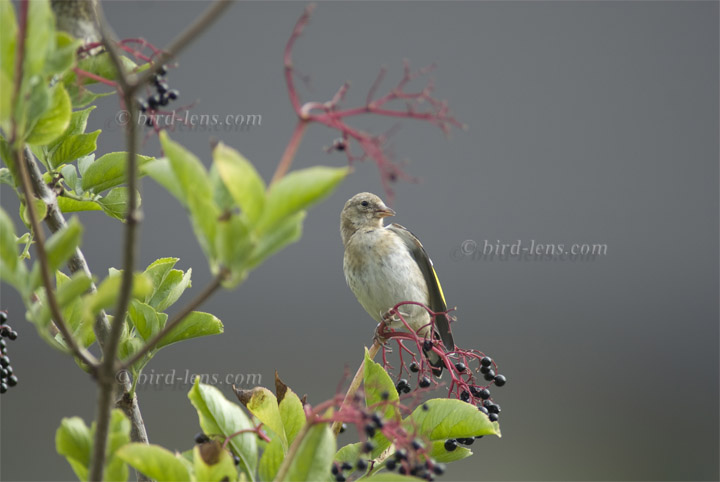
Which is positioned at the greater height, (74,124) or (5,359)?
(74,124)

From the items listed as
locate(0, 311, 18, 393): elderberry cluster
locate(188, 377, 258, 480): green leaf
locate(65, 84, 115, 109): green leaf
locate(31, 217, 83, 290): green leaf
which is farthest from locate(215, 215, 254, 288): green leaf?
locate(0, 311, 18, 393): elderberry cluster

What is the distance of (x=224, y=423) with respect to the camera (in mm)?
918

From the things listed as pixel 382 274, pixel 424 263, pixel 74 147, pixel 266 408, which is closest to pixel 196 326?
pixel 266 408

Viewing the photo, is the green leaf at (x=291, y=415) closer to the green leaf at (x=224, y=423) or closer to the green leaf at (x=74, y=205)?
the green leaf at (x=224, y=423)

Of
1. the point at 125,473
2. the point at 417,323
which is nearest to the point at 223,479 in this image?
the point at 125,473

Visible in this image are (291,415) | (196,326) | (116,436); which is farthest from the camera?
(196,326)

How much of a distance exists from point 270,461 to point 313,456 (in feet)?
0.50

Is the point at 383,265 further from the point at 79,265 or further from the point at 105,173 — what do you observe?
the point at 79,265

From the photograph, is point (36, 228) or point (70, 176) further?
point (70, 176)

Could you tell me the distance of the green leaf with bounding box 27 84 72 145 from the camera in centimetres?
78

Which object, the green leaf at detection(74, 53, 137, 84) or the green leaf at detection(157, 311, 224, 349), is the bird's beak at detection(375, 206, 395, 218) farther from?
the green leaf at detection(74, 53, 137, 84)

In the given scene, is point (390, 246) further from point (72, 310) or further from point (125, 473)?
point (125, 473)

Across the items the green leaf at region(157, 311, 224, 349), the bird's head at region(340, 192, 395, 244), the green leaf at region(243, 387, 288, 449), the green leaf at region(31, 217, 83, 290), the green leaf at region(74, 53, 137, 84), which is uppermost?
the bird's head at region(340, 192, 395, 244)

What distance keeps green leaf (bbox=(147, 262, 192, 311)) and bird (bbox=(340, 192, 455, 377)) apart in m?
1.51
